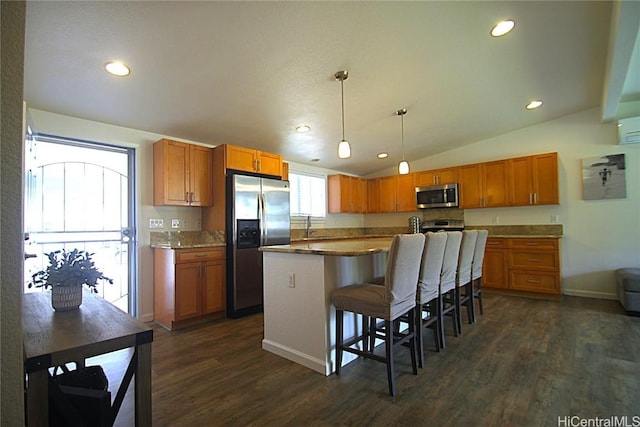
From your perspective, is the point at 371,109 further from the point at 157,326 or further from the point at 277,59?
the point at 157,326

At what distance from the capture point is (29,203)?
2943 millimetres

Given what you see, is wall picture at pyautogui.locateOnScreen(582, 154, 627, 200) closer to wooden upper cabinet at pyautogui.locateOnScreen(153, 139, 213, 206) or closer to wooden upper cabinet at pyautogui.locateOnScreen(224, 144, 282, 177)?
wooden upper cabinet at pyautogui.locateOnScreen(224, 144, 282, 177)

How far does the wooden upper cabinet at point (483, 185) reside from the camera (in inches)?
200

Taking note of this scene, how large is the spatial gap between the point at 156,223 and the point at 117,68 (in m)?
1.90

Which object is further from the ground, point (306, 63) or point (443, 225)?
point (306, 63)

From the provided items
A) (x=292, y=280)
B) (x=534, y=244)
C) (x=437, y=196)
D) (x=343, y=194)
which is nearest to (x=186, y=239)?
(x=292, y=280)

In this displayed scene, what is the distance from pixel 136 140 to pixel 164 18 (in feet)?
6.85

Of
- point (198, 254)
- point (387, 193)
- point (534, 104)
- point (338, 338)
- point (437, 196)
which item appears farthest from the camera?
point (387, 193)

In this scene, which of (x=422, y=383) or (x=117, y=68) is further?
(x=117, y=68)

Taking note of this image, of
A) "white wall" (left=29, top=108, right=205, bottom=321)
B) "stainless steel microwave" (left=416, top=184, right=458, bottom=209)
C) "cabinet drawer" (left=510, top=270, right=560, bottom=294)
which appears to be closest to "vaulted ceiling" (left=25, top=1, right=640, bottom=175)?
"white wall" (left=29, top=108, right=205, bottom=321)

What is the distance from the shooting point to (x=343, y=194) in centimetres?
627

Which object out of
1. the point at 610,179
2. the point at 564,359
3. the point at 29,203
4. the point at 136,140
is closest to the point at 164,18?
the point at 136,140

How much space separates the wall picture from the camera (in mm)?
4266

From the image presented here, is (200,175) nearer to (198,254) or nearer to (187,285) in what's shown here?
(198,254)
